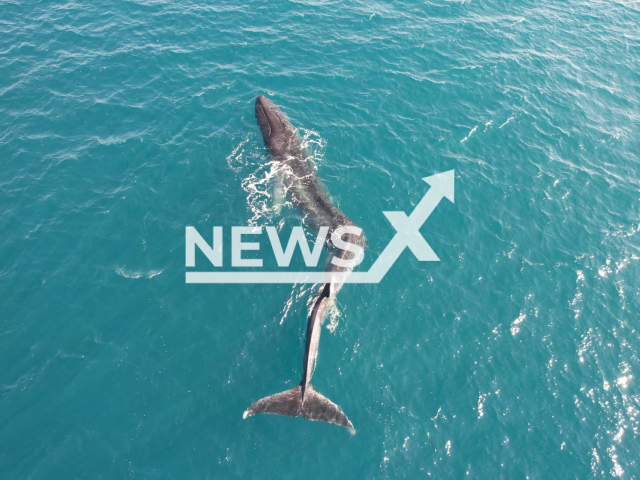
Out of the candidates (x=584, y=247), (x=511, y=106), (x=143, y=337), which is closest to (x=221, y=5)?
(x=511, y=106)

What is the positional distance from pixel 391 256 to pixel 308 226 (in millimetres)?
7910

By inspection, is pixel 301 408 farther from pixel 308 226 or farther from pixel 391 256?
pixel 308 226

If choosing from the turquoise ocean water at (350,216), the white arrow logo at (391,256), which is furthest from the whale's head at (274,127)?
the white arrow logo at (391,256)

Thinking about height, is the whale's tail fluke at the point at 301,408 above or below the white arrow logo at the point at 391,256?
below

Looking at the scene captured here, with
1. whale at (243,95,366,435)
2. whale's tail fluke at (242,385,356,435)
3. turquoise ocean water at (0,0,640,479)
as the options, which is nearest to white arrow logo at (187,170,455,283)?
turquoise ocean water at (0,0,640,479)

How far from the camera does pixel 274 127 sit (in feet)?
150

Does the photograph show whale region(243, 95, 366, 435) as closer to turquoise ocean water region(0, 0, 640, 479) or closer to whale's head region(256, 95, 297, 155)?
whale's head region(256, 95, 297, 155)

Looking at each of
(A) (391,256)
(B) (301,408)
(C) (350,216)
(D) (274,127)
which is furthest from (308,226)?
(B) (301,408)

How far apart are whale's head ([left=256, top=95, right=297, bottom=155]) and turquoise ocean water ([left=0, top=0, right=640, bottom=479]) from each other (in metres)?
1.53

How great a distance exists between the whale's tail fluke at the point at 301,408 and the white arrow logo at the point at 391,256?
997 centimetres

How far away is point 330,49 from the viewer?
56781 mm

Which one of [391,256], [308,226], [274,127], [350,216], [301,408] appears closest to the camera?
[301,408]

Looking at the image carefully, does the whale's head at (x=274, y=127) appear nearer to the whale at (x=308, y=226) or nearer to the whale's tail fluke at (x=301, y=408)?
the whale at (x=308, y=226)

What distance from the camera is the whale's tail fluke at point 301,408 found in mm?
27281
